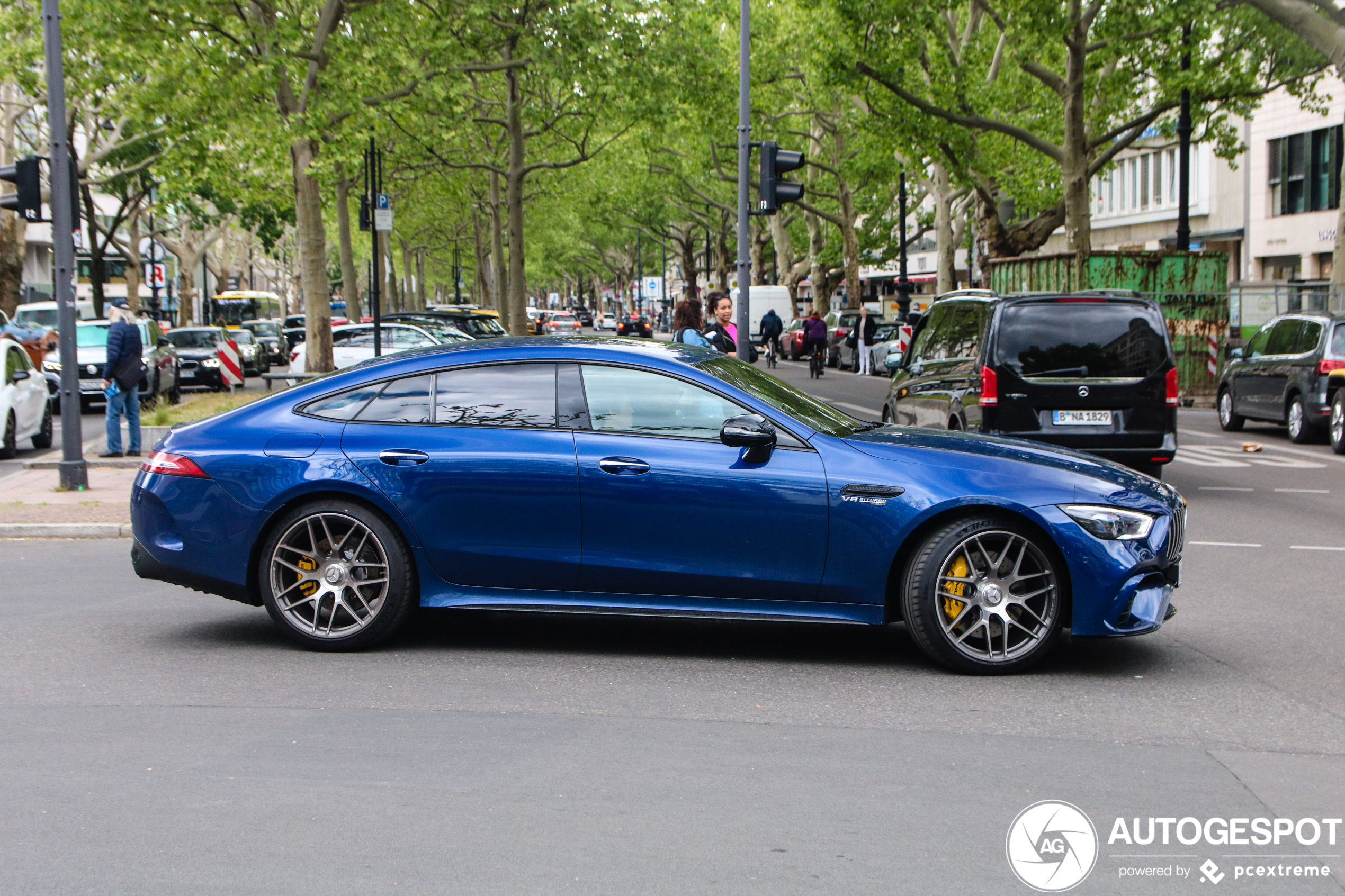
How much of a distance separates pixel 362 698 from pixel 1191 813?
3.27 metres

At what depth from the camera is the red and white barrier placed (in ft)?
78.7

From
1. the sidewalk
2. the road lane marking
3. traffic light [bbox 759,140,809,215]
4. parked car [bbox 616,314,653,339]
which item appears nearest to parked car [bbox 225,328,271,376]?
parked car [bbox 616,314,653,339]

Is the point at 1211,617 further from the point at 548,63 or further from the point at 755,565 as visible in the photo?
the point at 548,63

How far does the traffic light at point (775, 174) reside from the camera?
17.3 metres

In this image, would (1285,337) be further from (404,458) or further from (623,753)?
(623,753)

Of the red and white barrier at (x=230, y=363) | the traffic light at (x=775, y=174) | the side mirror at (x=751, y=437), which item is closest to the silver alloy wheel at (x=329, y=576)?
the side mirror at (x=751, y=437)

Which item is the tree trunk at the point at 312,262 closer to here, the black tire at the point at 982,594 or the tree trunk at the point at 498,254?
the black tire at the point at 982,594

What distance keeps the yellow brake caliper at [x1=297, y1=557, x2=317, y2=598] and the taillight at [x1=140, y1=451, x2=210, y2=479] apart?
61 cm

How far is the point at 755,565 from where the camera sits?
631 centimetres

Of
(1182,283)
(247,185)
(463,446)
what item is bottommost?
(463,446)

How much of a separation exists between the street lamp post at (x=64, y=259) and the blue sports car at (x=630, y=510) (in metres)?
7.07

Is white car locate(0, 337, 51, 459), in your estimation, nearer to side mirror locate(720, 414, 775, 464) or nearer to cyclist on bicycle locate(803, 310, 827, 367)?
side mirror locate(720, 414, 775, 464)

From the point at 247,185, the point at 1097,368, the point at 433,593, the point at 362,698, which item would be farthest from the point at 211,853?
the point at 247,185

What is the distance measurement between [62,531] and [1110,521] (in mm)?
8176
